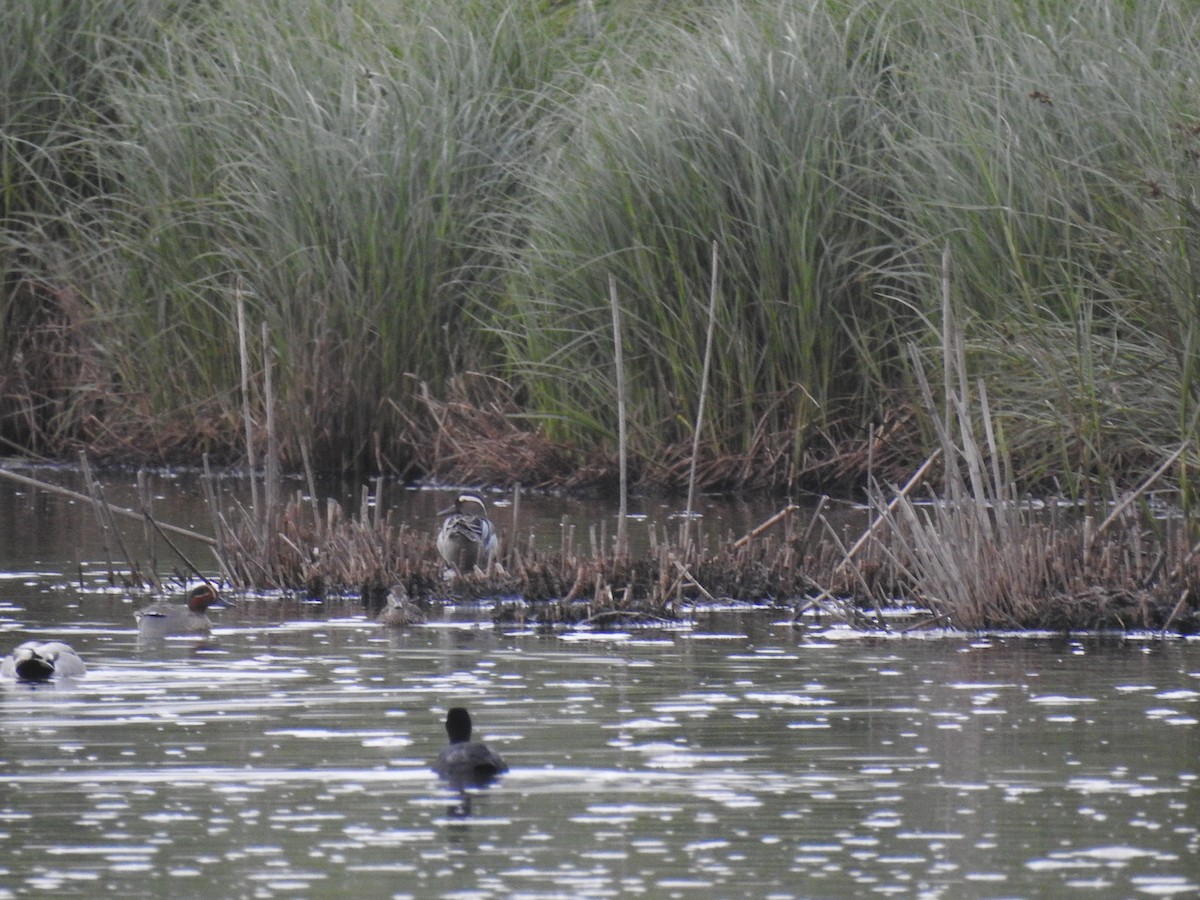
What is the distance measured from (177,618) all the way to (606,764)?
3.20 meters

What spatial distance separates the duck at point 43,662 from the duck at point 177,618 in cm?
98

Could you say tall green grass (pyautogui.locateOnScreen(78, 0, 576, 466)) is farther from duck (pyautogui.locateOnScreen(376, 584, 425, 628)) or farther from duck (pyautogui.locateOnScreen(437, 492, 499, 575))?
duck (pyautogui.locateOnScreen(376, 584, 425, 628))

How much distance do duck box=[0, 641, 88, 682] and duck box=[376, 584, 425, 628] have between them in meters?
1.68

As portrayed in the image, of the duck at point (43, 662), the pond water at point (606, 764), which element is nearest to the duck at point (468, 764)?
the pond water at point (606, 764)

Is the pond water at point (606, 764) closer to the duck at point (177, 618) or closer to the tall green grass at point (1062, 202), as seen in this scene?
the duck at point (177, 618)

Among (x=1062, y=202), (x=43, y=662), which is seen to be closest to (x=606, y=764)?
(x=43, y=662)

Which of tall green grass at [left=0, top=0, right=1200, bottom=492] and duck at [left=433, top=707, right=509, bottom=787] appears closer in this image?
duck at [left=433, top=707, right=509, bottom=787]

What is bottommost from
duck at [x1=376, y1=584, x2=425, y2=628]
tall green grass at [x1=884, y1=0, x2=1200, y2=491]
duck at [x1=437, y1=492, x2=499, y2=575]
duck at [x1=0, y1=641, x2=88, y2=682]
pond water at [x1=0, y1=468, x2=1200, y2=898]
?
pond water at [x1=0, y1=468, x2=1200, y2=898]

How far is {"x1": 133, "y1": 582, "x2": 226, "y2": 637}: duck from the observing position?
33.4 feet

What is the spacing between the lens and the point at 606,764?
7449 millimetres

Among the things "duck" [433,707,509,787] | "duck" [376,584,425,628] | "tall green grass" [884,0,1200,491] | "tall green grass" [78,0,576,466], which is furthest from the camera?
"tall green grass" [78,0,576,466]

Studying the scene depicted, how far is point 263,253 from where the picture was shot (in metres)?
18.1

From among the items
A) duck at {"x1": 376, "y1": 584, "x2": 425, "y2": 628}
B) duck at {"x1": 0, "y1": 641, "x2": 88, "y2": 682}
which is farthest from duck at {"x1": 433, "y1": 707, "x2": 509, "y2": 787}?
duck at {"x1": 376, "y1": 584, "x2": 425, "y2": 628}

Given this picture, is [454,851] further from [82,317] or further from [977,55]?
[82,317]
